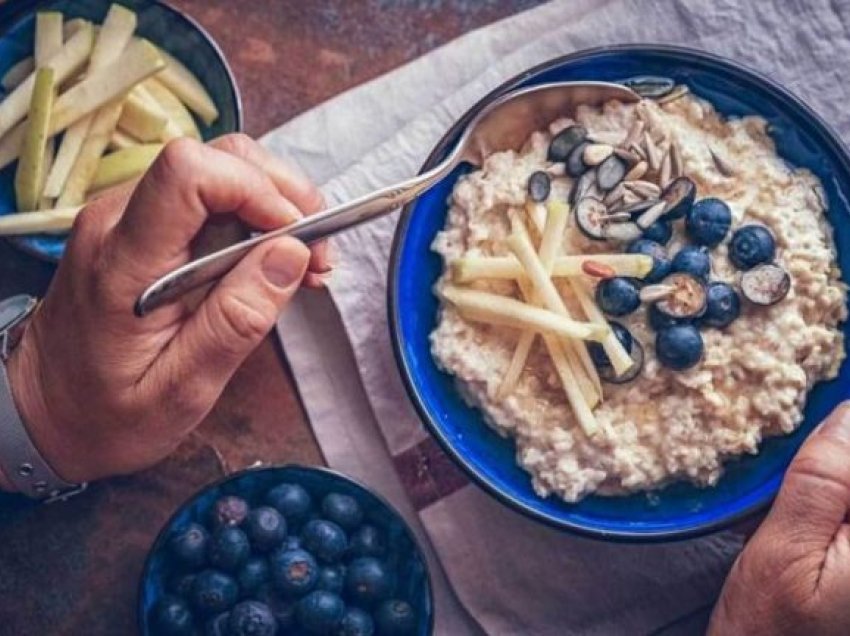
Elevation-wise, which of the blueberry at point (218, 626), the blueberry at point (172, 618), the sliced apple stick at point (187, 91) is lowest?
the blueberry at point (172, 618)

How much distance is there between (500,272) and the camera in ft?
6.45

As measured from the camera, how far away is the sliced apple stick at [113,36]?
2180 mm

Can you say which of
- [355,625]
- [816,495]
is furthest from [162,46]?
[816,495]

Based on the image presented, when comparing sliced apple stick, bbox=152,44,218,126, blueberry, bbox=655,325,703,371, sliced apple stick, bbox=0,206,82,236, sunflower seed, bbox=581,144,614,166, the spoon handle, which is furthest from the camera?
sliced apple stick, bbox=152,44,218,126

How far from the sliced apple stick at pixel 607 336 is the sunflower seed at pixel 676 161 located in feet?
0.67

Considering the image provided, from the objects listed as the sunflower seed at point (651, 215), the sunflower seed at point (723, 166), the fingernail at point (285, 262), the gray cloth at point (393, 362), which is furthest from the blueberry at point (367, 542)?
the sunflower seed at point (723, 166)

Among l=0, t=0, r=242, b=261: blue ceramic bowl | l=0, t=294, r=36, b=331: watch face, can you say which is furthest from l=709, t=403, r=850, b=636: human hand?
l=0, t=294, r=36, b=331: watch face

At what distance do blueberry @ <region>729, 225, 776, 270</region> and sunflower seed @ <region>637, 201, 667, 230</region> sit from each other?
0.10 m

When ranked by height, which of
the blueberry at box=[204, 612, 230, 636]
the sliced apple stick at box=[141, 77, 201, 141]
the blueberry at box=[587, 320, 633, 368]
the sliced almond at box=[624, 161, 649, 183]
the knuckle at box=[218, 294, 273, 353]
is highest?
the sliced almond at box=[624, 161, 649, 183]

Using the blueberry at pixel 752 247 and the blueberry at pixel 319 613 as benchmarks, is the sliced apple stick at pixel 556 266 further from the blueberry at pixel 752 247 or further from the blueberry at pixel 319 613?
the blueberry at pixel 319 613

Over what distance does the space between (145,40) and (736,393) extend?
1008mm

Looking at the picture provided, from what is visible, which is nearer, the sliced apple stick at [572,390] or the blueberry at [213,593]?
the sliced apple stick at [572,390]

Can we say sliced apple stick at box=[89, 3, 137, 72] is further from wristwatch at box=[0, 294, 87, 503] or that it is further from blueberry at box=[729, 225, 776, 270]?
blueberry at box=[729, 225, 776, 270]

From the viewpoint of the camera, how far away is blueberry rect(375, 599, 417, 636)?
6.73ft
